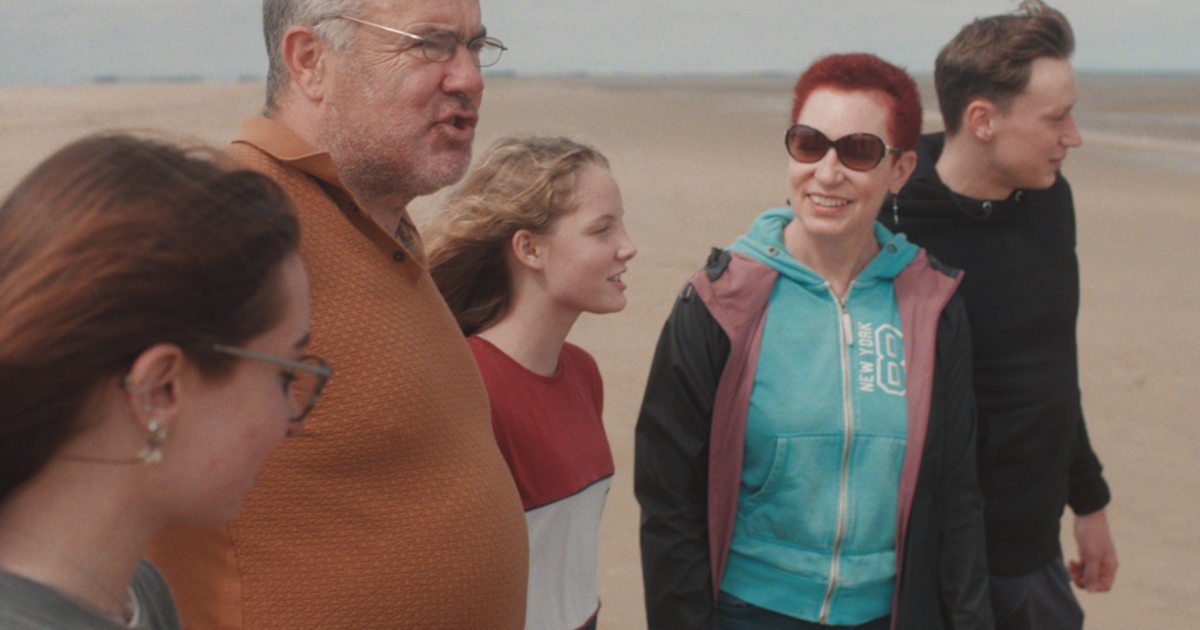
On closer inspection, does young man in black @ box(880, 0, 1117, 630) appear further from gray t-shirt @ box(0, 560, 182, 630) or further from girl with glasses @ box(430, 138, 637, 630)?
gray t-shirt @ box(0, 560, 182, 630)

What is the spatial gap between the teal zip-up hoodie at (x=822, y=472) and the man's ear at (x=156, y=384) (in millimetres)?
1578

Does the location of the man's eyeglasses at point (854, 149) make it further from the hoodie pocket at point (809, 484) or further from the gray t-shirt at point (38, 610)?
the gray t-shirt at point (38, 610)

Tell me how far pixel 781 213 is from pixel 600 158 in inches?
20.2

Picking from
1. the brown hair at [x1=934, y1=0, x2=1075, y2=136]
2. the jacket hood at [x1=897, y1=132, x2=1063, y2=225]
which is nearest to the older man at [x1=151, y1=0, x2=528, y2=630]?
the jacket hood at [x1=897, y1=132, x2=1063, y2=225]

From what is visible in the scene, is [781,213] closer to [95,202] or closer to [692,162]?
[95,202]

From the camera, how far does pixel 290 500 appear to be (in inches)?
62.5

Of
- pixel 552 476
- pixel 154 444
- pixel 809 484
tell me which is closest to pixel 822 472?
pixel 809 484

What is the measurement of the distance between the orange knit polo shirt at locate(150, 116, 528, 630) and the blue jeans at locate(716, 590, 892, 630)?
85cm

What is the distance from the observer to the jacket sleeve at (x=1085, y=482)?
3.02m

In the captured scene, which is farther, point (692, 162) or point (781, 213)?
point (692, 162)

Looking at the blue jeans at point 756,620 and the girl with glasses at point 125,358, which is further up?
the girl with glasses at point 125,358

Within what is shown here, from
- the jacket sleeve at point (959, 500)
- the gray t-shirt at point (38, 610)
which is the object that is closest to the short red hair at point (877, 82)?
the jacket sleeve at point (959, 500)

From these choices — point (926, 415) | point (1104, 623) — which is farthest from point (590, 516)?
point (1104, 623)

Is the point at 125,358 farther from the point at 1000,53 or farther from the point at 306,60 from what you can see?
the point at 1000,53
